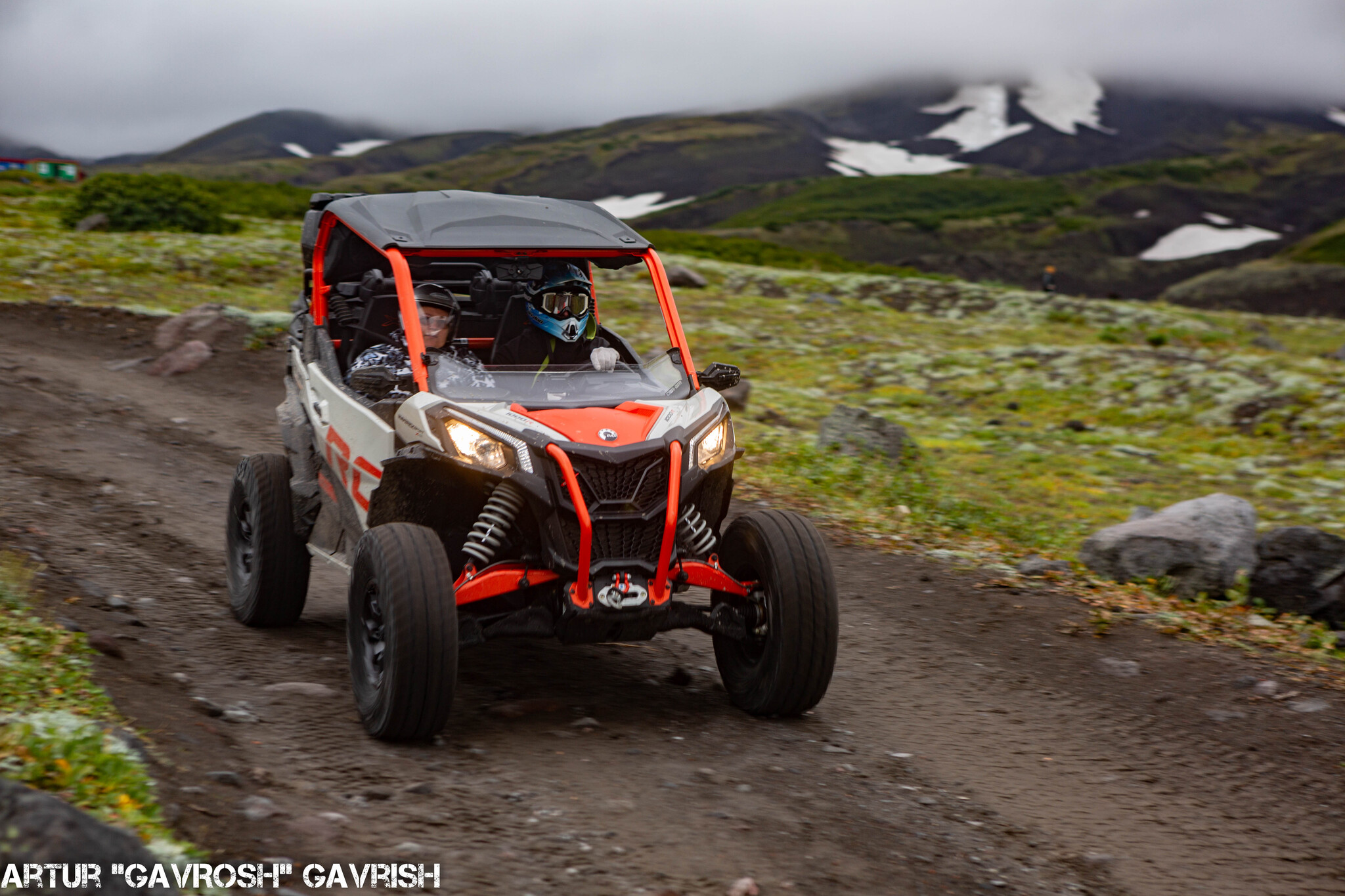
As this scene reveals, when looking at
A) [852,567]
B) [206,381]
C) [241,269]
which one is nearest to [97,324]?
[206,381]

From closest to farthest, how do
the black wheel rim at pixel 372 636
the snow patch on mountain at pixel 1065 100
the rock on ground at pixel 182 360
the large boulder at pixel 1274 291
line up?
the black wheel rim at pixel 372 636, the rock on ground at pixel 182 360, the large boulder at pixel 1274 291, the snow patch on mountain at pixel 1065 100

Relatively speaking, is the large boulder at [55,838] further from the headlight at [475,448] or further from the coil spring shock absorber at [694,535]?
the coil spring shock absorber at [694,535]

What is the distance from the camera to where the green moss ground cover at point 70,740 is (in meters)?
3.41

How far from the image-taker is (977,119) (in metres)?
159

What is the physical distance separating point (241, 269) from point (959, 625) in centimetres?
1731

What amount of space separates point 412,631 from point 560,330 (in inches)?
79.0

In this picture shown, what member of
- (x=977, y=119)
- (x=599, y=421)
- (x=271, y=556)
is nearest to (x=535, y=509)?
(x=599, y=421)

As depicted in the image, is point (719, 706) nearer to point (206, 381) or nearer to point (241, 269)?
point (206, 381)

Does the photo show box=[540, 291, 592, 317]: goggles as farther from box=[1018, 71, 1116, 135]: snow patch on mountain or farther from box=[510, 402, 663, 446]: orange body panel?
box=[1018, 71, 1116, 135]: snow patch on mountain

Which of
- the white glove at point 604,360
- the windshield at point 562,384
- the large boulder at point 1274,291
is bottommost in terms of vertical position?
the large boulder at point 1274,291

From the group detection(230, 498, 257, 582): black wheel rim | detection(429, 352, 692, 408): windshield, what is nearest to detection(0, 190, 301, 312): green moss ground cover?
detection(230, 498, 257, 582): black wheel rim

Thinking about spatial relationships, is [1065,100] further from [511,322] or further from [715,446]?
[715,446]

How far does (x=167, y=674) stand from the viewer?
5.31m

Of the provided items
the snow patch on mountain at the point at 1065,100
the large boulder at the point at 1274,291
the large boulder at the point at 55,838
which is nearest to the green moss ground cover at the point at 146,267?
the large boulder at the point at 55,838
